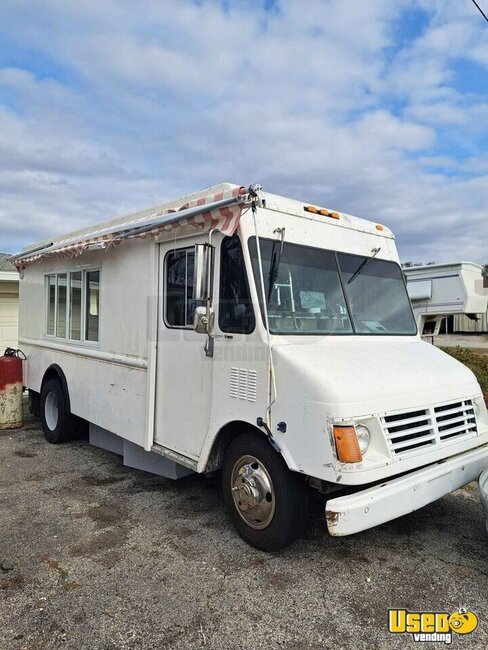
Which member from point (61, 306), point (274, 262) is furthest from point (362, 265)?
point (61, 306)

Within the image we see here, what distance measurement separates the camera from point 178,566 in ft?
11.0

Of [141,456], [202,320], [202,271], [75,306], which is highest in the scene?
[202,271]

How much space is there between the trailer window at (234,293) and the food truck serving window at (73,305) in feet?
7.48

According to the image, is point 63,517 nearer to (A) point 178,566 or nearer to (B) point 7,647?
(A) point 178,566

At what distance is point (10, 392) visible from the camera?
728 centimetres

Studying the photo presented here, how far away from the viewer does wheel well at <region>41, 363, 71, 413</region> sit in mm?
6152

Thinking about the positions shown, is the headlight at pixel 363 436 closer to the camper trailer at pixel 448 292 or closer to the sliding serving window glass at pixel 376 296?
the sliding serving window glass at pixel 376 296

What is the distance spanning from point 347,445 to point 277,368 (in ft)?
2.26

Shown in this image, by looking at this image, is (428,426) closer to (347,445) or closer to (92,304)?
(347,445)

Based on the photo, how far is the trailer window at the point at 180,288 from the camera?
4121 mm

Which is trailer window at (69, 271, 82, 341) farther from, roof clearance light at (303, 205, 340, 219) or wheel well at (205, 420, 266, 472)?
roof clearance light at (303, 205, 340, 219)

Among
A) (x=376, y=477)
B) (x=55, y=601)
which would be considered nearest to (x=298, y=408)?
(x=376, y=477)

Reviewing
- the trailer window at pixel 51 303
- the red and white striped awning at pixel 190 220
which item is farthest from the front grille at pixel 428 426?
the trailer window at pixel 51 303

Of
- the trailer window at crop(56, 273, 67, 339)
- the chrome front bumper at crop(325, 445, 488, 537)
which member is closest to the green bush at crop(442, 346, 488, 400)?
the chrome front bumper at crop(325, 445, 488, 537)
